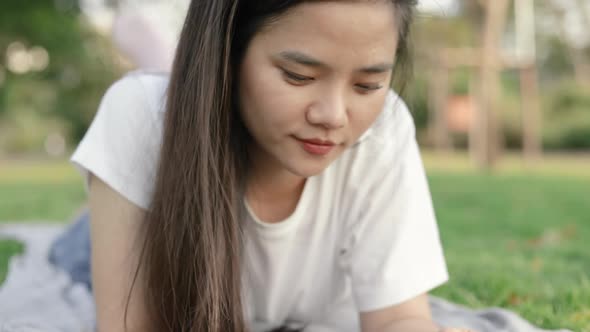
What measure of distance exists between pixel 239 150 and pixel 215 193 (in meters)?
0.11

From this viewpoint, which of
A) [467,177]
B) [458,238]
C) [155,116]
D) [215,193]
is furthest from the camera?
[467,177]

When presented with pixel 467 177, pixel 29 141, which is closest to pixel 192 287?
pixel 467 177

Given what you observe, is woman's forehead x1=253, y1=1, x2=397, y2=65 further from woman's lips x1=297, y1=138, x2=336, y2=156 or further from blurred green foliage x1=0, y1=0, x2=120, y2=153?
blurred green foliage x1=0, y1=0, x2=120, y2=153

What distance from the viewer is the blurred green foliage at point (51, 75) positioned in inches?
485

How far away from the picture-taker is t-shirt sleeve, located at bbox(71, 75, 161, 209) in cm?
128

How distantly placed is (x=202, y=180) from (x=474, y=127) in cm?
998

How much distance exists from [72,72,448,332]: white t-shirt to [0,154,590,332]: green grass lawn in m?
0.42

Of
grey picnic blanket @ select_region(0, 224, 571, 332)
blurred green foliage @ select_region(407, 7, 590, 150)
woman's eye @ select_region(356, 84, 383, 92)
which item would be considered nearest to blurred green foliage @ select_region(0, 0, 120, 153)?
blurred green foliage @ select_region(407, 7, 590, 150)

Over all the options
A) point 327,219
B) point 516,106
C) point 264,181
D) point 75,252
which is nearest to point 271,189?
point 264,181

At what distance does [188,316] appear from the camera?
1.26 meters

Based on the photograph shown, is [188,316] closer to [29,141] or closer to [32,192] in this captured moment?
[32,192]

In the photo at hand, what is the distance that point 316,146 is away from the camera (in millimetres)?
1138

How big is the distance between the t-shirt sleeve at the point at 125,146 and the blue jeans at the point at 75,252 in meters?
0.74

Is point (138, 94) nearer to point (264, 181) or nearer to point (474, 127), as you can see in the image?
point (264, 181)
